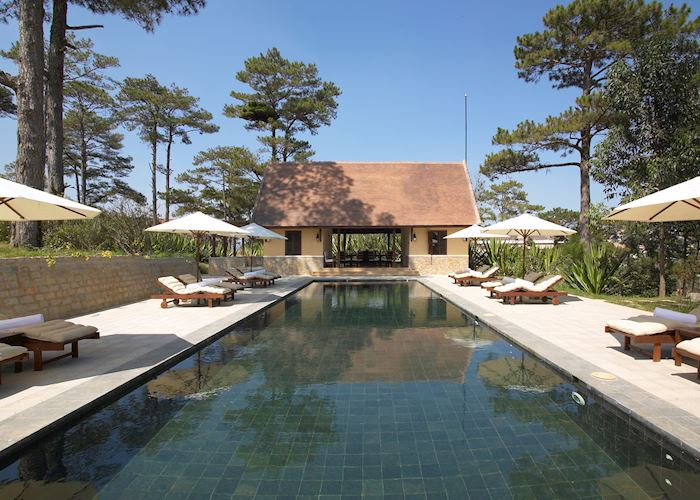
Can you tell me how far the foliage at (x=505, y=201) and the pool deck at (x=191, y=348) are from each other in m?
35.4

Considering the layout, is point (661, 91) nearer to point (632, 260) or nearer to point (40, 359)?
point (632, 260)

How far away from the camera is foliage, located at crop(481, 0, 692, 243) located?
52.4ft

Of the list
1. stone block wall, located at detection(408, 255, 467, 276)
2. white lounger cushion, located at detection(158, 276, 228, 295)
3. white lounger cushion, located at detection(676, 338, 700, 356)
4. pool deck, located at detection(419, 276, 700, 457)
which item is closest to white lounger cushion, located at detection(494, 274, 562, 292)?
pool deck, located at detection(419, 276, 700, 457)

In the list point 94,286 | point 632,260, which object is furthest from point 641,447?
point 632,260

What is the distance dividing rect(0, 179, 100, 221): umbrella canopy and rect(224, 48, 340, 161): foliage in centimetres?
2379

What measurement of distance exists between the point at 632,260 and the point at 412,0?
44.2ft

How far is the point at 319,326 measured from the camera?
→ 8547 millimetres

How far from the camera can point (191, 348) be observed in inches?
244

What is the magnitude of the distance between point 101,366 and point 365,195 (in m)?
19.8

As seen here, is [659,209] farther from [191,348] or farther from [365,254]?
[365,254]

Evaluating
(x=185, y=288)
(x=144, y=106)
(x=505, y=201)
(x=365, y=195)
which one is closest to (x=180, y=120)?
(x=144, y=106)

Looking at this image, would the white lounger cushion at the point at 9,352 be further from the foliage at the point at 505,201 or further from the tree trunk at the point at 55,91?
the foliage at the point at 505,201

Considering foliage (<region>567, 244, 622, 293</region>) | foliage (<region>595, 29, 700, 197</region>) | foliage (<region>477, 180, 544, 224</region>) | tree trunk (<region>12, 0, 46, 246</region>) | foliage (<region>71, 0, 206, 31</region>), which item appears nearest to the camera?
tree trunk (<region>12, 0, 46, 246</region>)

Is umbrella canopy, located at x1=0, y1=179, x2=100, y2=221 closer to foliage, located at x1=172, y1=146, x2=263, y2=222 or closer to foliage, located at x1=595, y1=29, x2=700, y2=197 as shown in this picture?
foliage, located at x1=595, y1=29, x2=700, y2=197
